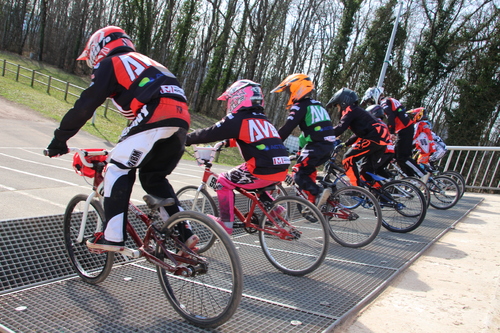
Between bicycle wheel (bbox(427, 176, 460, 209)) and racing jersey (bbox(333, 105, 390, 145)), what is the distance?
2.95 meters

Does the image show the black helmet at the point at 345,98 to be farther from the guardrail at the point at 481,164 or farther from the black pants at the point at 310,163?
the guardrail at the point at 481,164

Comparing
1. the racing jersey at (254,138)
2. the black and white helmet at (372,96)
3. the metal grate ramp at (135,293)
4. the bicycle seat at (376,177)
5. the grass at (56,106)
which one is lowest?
the grass at (56,106)

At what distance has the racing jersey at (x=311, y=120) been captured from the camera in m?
5.07

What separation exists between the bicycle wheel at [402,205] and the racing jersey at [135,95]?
13.2 ft

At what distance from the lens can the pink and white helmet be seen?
3.97 metres

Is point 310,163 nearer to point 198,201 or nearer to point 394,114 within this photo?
point 198,201

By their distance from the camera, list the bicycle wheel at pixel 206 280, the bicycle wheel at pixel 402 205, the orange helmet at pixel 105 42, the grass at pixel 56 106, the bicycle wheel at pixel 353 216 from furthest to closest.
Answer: the grass at pixel 56 106 < the bicycle wheel at pixel 402 205 < the bicycle wheel at pixel 353 216 < the orange helmet at pixel 105 42 < the bicycle wheel at pixel 206 280

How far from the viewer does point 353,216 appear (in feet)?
16.7

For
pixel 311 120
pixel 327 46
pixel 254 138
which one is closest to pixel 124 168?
pixel 254 138

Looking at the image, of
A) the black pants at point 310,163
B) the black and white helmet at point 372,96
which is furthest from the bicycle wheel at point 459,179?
the black pants at point 310,163

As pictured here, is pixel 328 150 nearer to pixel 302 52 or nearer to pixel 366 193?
pixel 366 193

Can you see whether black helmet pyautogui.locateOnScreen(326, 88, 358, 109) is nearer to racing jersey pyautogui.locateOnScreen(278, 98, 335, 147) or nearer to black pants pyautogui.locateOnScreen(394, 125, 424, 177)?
racing jersey pyautogui.locateOnScreen(278, 98, 335, 147)

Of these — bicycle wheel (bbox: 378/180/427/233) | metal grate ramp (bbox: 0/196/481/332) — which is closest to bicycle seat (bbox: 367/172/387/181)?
bicycle wheel (bbox: 378/180/427/233)

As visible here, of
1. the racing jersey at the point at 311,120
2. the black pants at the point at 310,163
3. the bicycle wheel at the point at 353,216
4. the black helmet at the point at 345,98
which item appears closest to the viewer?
the bicycle wheel at the point at 353,216
